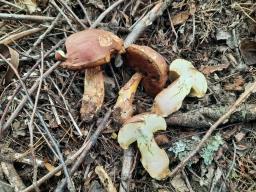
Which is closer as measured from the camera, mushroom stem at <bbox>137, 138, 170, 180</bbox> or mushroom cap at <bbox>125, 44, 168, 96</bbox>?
mushroom stem at <bbox>137, 138, 170, 180</bbox>

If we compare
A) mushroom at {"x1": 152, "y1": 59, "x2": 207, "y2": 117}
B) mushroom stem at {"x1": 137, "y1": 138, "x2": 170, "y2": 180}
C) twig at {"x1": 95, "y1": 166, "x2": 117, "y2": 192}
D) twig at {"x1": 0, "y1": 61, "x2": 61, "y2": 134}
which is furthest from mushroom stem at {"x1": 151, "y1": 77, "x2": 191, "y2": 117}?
twig at {"x1": 0, "y1": 61, "x2": 61, "y2": 134}

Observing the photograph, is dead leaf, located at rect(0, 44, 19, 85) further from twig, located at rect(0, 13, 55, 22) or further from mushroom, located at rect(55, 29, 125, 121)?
mushroom, located at rect(55, 29, 125, 121)

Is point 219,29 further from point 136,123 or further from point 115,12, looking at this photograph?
point 136,123

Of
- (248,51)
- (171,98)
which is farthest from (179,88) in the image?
(248,51)

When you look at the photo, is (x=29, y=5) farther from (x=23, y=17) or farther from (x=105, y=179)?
(x=105, y=179)

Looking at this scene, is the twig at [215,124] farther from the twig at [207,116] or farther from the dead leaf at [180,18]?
the dead leaf at [180,18]
